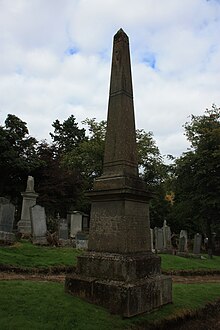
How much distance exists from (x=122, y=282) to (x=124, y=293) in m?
0.24

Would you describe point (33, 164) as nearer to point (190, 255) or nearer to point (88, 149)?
point (88, 149)

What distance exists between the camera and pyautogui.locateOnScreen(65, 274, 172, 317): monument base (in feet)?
14.6

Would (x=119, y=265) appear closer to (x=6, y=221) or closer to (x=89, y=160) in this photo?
(x=6, y=221)

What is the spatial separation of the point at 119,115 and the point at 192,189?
20133 millimetres

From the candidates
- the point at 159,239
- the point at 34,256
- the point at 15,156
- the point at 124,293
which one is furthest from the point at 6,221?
the point at 15,156

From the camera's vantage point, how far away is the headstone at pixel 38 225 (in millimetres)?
13350

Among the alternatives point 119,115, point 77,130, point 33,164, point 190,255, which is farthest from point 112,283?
point 77,130

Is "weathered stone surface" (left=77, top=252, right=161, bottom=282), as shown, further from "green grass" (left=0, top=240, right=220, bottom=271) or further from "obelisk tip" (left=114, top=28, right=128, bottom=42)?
"green grass" (left=0, top=240, right=220, bottom=271)

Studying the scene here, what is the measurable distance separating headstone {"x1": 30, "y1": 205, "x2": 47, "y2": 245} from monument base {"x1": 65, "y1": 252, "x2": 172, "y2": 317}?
27.5 feet

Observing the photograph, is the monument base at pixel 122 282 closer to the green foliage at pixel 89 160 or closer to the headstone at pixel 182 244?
the headstone at pixel 182 244

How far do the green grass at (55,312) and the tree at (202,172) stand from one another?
1765cm

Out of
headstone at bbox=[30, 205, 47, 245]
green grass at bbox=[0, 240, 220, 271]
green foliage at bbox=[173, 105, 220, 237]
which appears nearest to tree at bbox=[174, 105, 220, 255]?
green foliage at bbox=[173, 105, 220, 237]

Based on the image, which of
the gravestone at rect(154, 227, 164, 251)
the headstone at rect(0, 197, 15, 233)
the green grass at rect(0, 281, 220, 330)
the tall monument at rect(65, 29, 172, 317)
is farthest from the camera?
the gravestone at rect(154, 227, 164, 251)

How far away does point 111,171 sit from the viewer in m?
5.75
